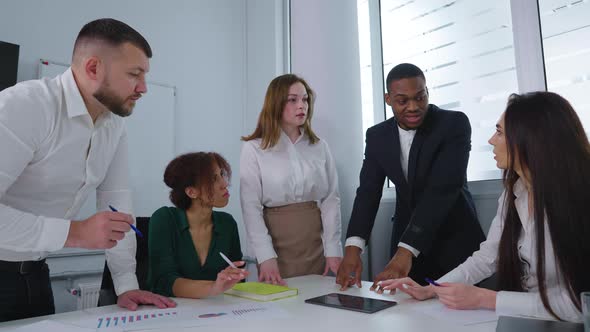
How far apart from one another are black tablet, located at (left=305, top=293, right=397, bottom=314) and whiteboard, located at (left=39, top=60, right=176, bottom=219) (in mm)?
2201

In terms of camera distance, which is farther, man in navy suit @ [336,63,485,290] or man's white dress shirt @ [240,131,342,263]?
man's white dress shirt @ [240,131,342,263]

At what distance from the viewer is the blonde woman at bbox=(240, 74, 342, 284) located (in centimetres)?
194

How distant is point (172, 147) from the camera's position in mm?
3357

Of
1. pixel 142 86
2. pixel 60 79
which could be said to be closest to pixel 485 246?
pixel 142 86

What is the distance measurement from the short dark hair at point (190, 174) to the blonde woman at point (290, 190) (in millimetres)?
266

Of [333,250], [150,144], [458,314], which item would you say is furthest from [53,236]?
[150,144]

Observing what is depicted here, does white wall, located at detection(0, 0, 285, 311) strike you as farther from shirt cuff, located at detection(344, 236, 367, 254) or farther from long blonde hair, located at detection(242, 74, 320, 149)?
shirt cuff, located at detection(344, 236, 367, 254)

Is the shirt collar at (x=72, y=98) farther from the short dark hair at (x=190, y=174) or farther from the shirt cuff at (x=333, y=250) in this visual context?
the shirt cuff at (x=333, y=250)

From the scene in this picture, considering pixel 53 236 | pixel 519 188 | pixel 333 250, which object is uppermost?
pixel 519 188

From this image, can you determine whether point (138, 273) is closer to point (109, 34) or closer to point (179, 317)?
point (179, 317)

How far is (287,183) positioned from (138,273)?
733 millimetres

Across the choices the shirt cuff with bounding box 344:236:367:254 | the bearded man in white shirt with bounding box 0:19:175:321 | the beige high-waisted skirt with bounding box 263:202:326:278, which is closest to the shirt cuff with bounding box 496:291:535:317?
the shirt cuff with bounding box 344:236:367:254

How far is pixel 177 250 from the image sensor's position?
5.14ft

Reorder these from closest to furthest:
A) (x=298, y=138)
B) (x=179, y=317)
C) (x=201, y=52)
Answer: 1. (x=179, y=317)
2. (x=298, y=138)
3. (x=201, y=52)
